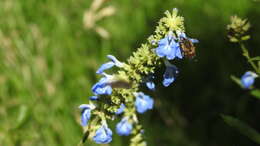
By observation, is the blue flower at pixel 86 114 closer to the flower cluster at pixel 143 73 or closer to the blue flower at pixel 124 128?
the flower cluster at pixel 143 73

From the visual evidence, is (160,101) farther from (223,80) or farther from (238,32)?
(238,32)

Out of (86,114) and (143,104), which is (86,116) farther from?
(143,104)

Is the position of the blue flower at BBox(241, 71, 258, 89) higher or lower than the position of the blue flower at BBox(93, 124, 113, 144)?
higher

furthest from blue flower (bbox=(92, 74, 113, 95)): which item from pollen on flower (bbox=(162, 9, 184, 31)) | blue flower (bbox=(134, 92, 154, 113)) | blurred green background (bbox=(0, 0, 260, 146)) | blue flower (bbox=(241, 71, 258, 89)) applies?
blurred green background (bbox=(0, 0, 260, 146))

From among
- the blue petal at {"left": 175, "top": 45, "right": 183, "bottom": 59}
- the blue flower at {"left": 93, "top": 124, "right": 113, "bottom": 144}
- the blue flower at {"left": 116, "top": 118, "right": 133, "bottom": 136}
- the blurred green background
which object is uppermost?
the blurred green background

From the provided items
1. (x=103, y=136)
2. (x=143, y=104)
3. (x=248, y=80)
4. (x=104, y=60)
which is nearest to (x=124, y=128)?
(x=103, y=136)

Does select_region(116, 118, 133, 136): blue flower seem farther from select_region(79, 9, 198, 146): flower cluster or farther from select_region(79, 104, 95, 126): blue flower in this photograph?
select_region(79, 104, 95, 126): blue flower
